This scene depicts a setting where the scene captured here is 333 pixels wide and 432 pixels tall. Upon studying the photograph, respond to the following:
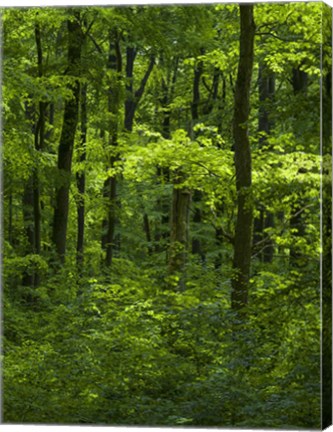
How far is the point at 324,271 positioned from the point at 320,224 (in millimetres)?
397

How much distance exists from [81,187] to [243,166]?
153 centimetres

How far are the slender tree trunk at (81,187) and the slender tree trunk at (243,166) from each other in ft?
4.71

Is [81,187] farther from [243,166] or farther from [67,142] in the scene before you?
[243,166]

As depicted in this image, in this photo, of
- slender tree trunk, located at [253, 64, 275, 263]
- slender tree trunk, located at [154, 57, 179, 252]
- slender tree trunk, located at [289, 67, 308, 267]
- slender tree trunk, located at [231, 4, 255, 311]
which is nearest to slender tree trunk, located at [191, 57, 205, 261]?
slender tree trunk, located at [154, 57, 179, 252]

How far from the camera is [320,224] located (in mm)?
7680

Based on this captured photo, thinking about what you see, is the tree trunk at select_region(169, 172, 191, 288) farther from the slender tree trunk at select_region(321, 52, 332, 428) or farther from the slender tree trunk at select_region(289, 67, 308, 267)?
the slender tree trunk at select_region(321, 52, 332, 428)

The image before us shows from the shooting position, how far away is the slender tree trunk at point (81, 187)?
843 centimetres

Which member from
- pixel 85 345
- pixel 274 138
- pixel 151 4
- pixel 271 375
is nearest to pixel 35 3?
pixel 151 4

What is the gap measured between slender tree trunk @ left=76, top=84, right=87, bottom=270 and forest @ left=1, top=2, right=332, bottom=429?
0.8 inches

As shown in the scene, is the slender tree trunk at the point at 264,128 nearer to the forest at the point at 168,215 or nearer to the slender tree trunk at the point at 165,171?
the forest at the point at 168,215

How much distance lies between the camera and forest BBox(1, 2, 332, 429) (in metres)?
7.77

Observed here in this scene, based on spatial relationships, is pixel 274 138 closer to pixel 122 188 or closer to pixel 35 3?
pixel 122 188

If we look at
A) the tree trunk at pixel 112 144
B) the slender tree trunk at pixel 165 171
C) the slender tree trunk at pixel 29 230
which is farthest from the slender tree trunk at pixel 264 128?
the slender tree trunk at pixel 29 230

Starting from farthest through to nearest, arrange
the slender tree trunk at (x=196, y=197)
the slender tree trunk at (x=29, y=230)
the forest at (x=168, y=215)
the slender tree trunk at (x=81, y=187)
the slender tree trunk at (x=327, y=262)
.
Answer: the slender tree trunk at (x=29, y=230), the slender tree trunk at (x=81, y=187), the slender tree trunk at (x=196, y=197), the forest at (x=168, y=215), the slender tree trunk at (x=327, y=262)
